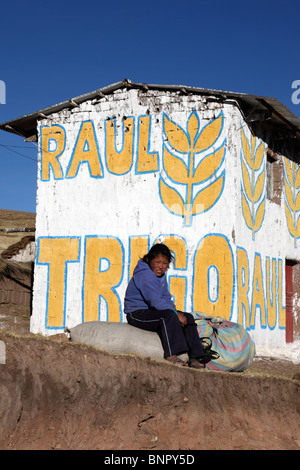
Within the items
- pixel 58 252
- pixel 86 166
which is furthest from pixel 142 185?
pixel 58 252

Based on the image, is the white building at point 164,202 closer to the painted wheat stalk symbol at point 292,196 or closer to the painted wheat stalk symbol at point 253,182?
the painted wheat stalk symbol at point 253,182

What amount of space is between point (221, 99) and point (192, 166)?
4.68 ft

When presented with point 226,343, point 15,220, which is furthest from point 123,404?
point 15,220

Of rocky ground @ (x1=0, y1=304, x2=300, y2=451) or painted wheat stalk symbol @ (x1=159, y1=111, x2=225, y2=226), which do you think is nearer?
rocky ground @ (x1=0, y1=304, x2=300, y2=451)

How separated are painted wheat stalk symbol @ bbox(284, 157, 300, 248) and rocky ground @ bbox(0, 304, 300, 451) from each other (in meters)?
7.63

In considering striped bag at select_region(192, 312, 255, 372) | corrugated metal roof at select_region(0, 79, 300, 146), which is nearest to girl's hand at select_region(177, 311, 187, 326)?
striped bag at select_region(192, 312, 255, 372)

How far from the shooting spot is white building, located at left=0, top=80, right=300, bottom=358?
11.0 meters

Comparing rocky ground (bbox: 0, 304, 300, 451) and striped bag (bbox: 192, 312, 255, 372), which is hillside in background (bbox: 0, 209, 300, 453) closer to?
rocky ground (bbox: 0, 304, 300, 451)

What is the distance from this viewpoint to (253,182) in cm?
1209

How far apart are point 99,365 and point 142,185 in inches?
276

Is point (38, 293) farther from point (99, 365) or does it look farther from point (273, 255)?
point (99, 365)

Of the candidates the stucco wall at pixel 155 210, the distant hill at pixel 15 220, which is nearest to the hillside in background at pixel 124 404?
the stucco wall at pixel 155 210

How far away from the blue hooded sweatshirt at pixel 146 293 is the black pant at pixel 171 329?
3.7 inches
